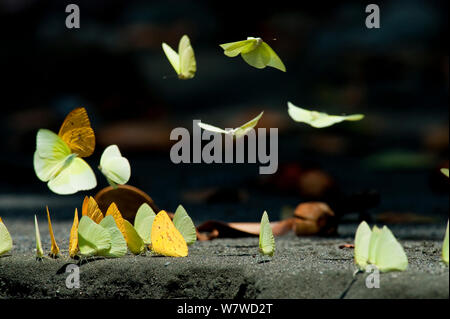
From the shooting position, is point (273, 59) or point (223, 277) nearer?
point (223, 277)

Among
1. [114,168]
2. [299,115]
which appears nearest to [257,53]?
[299,115]

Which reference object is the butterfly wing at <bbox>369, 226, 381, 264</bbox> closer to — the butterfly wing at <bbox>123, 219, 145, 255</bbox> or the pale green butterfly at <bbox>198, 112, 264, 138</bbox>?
the pale green butterfly at <bbox>198, 112, 264, 138</bbox>

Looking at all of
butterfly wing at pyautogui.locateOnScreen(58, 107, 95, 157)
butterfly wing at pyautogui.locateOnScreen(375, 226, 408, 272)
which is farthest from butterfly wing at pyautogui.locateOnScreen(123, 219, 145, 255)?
butterfly wing at pyautogui.locateOnScreen(375, 226, 408, 272)

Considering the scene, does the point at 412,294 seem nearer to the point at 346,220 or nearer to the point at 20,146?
the point at 346,220

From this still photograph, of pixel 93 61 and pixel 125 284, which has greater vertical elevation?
pixel 93 61

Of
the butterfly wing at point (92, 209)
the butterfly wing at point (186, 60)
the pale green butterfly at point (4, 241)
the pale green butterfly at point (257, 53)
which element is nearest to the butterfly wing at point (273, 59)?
the pale green butterfly at point (257, 53)

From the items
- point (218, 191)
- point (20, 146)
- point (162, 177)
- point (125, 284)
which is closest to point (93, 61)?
point (20, 146)

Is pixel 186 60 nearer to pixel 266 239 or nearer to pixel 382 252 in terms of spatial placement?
pixel 266 239
